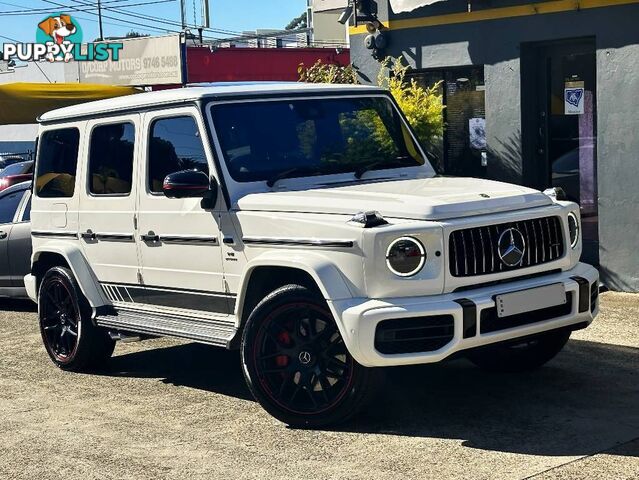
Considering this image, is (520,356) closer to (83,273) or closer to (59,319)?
(83,273)

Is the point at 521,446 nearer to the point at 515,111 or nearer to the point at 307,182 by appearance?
the point at 307,182

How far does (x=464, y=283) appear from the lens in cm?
593

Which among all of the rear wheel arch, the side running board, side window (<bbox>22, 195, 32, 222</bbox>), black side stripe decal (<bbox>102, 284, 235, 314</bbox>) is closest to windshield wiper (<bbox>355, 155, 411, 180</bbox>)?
black side stripe decal (<bbox>102, 284, 235, 314</bbox>)

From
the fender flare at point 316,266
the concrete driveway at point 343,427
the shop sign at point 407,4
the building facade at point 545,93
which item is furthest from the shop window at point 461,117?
the fender flare at point 316,266

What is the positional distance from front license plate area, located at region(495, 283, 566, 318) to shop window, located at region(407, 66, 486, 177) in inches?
238

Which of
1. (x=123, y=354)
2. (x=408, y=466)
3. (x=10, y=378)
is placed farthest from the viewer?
(x=123, y=354)

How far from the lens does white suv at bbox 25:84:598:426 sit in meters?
5.82

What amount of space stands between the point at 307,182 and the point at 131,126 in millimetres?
1481

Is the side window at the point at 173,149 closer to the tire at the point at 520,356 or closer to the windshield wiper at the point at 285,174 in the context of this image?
the windshield wiper at the point at 285,174

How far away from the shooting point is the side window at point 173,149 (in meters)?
6.98

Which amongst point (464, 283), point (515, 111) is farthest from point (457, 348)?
point (515, 111)

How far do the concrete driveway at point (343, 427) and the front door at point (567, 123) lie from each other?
3.17 metres

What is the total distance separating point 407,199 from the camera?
609 centimetres

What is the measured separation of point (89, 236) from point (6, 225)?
4.04 m
